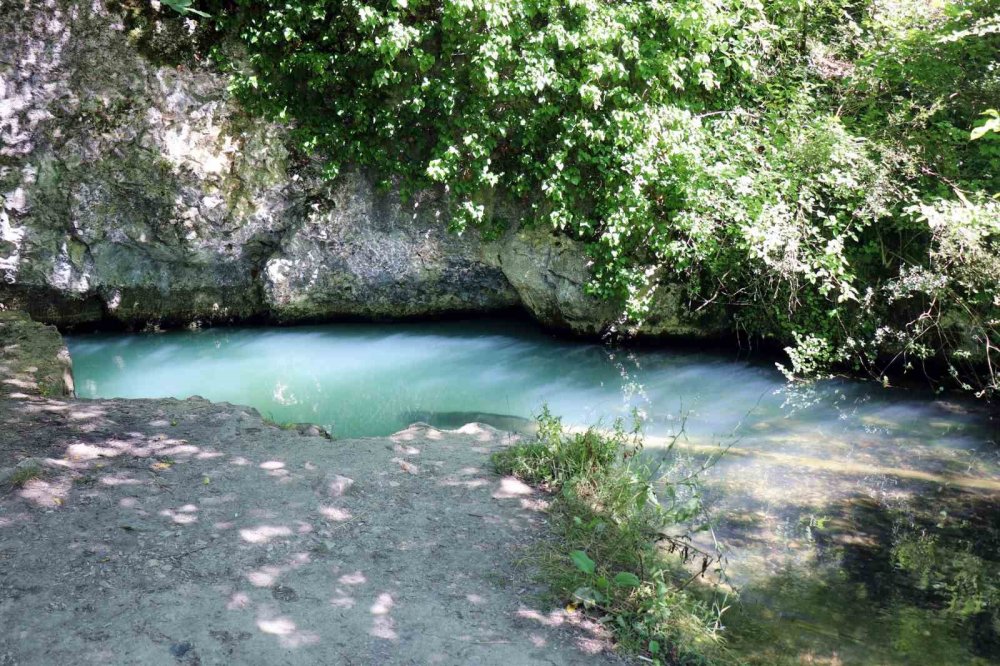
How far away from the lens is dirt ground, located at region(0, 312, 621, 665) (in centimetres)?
326

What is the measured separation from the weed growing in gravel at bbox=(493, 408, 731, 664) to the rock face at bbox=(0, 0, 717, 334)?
431 centimetres

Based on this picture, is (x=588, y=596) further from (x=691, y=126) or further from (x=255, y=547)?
(x=691, y=126)

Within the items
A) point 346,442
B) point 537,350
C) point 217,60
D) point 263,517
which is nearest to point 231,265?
point 217,60

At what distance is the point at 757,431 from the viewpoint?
22.7 ft

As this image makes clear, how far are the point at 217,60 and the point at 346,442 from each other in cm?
596

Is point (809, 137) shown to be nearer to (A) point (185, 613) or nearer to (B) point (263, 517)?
(B) point (263, 517)

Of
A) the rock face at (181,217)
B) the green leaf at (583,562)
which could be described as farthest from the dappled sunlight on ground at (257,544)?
the rock face at (181,217)

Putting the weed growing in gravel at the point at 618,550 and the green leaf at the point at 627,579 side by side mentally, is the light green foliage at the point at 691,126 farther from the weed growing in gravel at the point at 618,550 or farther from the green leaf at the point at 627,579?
the green leaf at the point at 627,579

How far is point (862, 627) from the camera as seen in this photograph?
13.4ft

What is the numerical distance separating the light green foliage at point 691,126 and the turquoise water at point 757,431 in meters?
0.90

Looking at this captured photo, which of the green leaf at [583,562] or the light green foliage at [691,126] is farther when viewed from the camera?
the light green foliage at [691,126]

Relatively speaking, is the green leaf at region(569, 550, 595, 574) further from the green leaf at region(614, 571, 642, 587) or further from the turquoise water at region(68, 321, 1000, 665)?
the turquoise water at region(68, 321, 1000, 665)

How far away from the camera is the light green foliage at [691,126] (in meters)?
7.65

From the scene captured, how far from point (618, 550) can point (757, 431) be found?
130 inches
